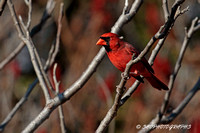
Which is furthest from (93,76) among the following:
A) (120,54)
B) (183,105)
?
(183,105)

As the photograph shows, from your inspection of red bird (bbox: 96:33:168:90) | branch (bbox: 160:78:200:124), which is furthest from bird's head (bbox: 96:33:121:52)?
branch (bbox: 160:78:200:124)

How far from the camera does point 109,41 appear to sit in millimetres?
2682

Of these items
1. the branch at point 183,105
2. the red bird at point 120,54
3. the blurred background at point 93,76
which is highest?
the red bird at point 120,54

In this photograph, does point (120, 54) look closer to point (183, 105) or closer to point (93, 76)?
point (183, 105)

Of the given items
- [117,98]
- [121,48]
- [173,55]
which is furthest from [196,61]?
[117,98]

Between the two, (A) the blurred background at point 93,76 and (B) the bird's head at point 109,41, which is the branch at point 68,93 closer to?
(B) the bird's head at point 109,41

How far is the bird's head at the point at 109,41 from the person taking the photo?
8.62 ft

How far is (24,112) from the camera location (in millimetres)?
4707

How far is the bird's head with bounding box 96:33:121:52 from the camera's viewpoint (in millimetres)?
2627

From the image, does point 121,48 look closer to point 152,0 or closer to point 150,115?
point 150,115

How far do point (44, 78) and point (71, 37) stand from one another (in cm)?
278

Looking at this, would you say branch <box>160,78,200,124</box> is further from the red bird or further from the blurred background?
the blurred background

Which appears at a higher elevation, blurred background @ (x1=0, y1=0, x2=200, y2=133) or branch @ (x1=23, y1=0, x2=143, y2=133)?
branch @ (x1=23, y1=0, x2=143, y2=133)

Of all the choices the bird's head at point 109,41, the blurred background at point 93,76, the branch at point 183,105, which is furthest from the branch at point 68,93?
the blurred background at point 93,76
